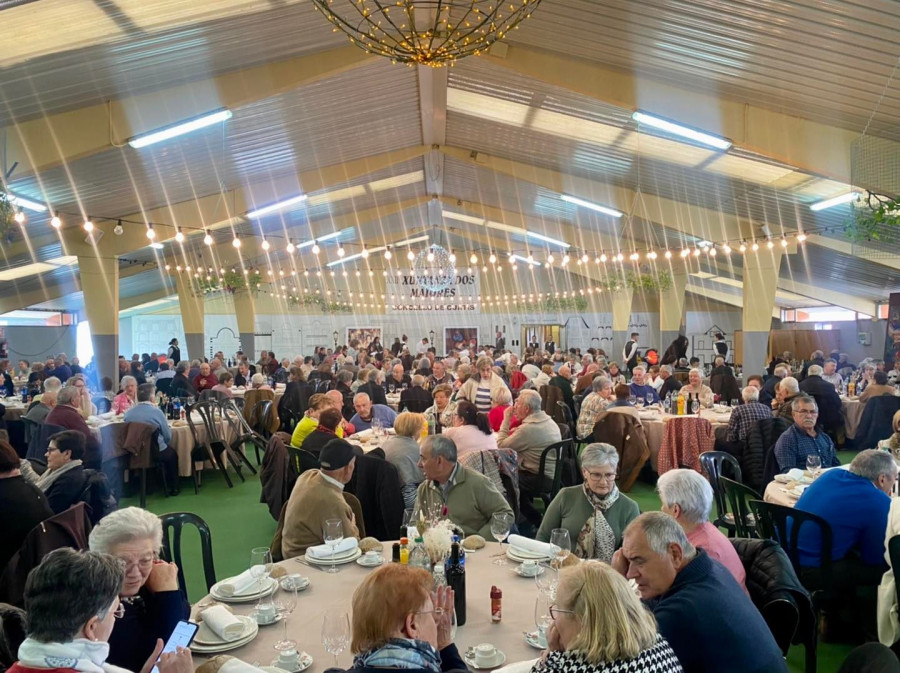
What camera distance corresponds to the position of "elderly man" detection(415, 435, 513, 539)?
142 inches

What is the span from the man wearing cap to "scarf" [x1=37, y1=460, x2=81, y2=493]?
5.71 ft

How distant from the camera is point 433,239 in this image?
2392 centimetres

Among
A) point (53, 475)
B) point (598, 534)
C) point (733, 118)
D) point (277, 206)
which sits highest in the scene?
point (277, 206)

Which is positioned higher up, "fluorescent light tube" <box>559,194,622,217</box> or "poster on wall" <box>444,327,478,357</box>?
"fluorescent light tube" <box>559,194,622,217</box>

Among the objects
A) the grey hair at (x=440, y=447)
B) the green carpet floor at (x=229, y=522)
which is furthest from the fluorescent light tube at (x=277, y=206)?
the grey hair at (x=440, y=447)

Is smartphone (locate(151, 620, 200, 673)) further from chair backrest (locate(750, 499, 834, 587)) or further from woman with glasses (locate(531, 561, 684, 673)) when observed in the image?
chair backrest (locate(750, 499, 834, 587))

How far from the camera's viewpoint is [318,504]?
10.9 feet

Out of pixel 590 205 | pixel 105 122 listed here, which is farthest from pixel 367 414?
pixel 590 205

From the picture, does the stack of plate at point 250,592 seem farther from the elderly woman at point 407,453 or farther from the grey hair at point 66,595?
the elderly woman at point 407,453

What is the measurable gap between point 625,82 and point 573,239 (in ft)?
34.2

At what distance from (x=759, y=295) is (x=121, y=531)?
12.8 meters

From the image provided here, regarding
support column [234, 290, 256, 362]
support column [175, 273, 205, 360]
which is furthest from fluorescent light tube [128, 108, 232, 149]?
support column [234, 290, 256, 362]

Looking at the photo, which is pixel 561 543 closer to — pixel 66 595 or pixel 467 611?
pixel 467 611

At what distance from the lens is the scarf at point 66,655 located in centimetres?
161
